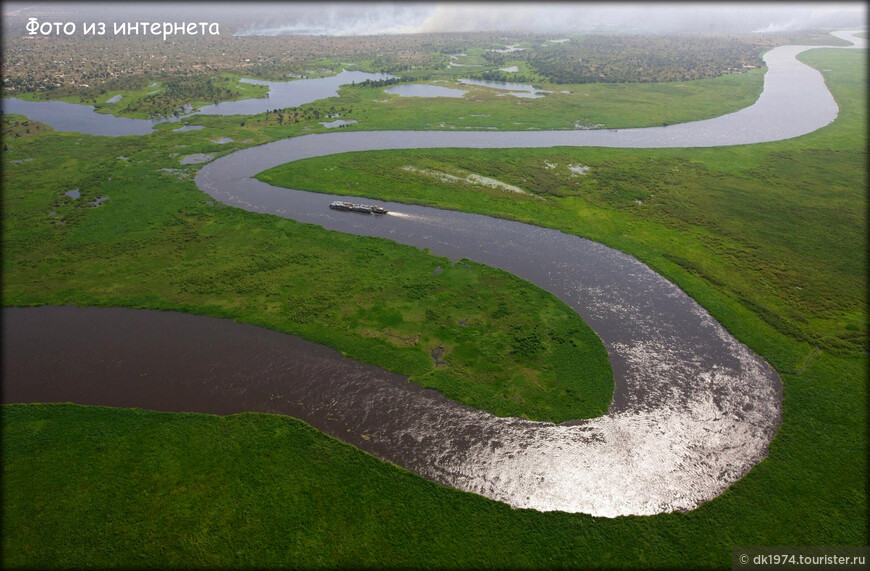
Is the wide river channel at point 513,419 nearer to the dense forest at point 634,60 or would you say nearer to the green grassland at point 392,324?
the green grassland at point 392,324

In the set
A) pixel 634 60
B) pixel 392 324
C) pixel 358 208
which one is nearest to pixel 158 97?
pixel 358 208

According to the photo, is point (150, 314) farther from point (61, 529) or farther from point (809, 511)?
point (809, 511)

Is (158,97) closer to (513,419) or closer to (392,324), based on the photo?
(392,324)

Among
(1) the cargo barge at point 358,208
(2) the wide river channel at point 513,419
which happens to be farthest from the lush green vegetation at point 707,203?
(2) the wide river channel at point 513,419

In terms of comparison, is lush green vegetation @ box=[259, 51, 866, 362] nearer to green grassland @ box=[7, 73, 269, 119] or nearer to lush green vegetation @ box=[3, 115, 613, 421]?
lush green vegetation @ box=[3, 115, 613, 421]

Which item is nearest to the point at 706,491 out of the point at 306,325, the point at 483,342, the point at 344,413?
the point at 483,342
